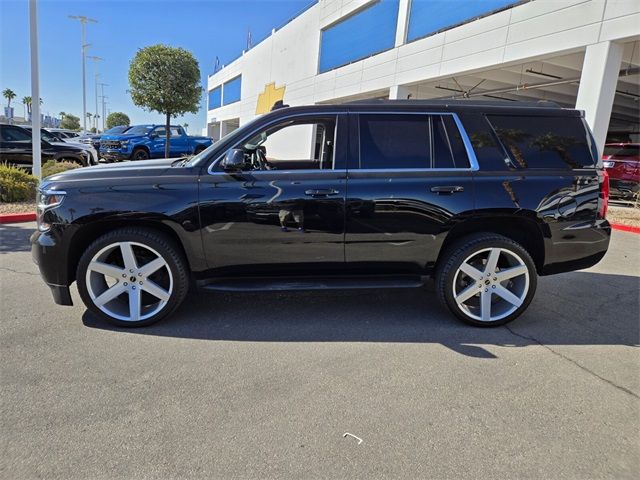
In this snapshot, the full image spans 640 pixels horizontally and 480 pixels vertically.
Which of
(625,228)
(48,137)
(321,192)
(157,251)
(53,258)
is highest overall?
(48,137)

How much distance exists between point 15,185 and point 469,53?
12408 mm

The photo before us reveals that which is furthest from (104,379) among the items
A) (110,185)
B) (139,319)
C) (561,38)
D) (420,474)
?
(561,38)

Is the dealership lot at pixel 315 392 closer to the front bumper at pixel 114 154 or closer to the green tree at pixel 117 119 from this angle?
the front bumper at pixel 114 154

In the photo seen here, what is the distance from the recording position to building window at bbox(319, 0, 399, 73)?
16453mm

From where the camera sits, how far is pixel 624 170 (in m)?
12.4

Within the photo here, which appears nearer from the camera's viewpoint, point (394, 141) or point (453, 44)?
point (394, 141)

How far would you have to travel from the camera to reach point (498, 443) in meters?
2.34

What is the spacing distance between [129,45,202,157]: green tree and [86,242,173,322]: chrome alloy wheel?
14.8m

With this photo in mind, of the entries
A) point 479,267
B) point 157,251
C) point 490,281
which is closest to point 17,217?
point 157,251

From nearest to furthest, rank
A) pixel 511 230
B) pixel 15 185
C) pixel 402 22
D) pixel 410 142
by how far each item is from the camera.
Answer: pixel 410 142 < pixel 511 230 < pixel 15 185 < pixel 402 22

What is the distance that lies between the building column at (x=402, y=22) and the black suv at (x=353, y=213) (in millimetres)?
13312

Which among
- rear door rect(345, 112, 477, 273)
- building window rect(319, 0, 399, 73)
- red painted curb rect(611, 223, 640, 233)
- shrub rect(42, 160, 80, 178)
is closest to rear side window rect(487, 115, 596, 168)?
rear door rect(345, 112, 477, 273)

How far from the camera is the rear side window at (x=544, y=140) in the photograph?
12.3ft

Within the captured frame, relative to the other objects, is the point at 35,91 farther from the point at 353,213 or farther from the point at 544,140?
the point at 544,140
